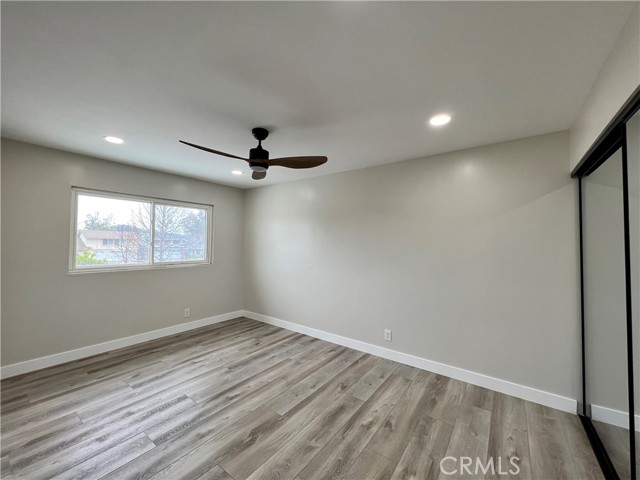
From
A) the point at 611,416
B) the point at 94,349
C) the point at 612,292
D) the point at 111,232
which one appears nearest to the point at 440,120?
the point at 612,292

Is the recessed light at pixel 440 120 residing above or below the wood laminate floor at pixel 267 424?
above

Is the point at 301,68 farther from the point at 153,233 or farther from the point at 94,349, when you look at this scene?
the point at 94,349

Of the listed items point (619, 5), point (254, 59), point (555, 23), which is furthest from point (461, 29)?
point (254, 59)

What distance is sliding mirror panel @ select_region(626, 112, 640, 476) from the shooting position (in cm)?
127

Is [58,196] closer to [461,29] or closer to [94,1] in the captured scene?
[94,1]

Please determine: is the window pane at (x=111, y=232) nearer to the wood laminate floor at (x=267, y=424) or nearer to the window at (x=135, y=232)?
the window at (x=135, y=232)

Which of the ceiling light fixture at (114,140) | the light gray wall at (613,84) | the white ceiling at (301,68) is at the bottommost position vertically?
the light gray wall at (613,84)

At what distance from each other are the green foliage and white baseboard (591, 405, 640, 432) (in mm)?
4976

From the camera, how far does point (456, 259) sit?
9.00ft

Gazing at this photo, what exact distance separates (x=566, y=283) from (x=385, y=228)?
5.78 ft

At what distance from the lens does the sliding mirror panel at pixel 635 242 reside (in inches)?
50.0

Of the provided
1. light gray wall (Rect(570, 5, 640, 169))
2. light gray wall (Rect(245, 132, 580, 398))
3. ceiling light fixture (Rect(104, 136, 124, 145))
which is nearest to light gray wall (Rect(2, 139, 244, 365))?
A: ceiling light fixture (Rect(104, 136, 124, 145))

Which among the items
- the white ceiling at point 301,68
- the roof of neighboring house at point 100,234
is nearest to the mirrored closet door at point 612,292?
the white ceiling at point 301,68

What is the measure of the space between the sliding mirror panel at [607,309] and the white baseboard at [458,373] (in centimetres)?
22
